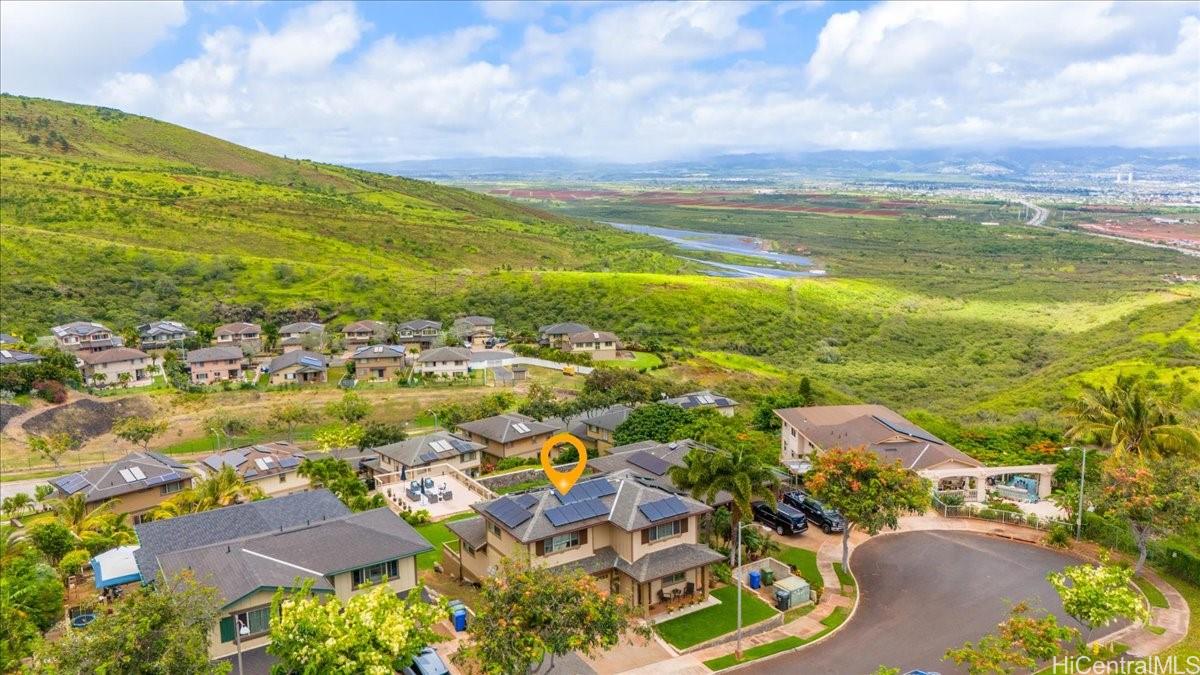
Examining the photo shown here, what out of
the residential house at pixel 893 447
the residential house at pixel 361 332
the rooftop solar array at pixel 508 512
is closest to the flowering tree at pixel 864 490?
the residential house at pixel 893 447

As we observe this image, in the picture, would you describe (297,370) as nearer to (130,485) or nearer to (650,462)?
(130,485)

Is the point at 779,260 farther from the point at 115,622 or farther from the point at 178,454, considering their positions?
the point at 115,622

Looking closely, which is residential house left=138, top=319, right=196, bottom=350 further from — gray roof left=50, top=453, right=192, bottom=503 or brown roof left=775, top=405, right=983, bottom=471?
brown roof left=775, top=405, right=983, bottom=471

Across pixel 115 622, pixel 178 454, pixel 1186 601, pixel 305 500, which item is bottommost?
pixel 178 454

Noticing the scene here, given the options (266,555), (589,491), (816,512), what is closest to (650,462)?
(816,512)

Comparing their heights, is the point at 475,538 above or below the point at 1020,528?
above

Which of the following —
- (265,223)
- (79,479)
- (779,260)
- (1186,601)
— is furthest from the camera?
(779,260)

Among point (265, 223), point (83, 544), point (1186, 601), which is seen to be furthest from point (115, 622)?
point (265, 223)
